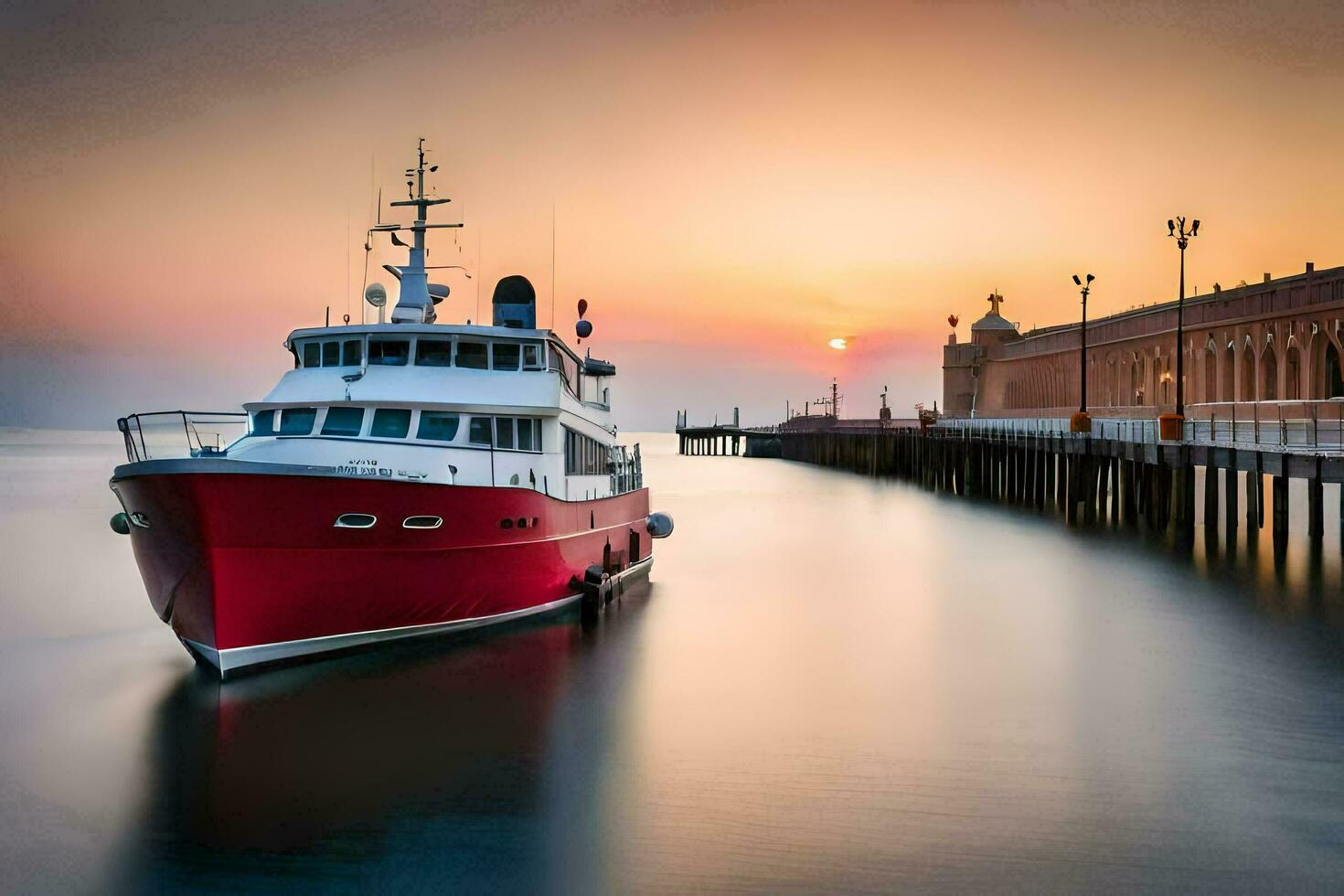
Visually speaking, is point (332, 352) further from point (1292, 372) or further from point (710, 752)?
point (1292, 372)

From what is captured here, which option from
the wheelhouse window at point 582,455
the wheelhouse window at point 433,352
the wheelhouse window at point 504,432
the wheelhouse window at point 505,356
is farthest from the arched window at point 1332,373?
the wheelhouse window at point 433,352

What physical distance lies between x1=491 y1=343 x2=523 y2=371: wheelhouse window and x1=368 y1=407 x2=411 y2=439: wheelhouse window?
2139 mm

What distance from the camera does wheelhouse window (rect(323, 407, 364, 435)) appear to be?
54.8 feet

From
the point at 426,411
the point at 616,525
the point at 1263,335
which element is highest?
the point at 1263,335

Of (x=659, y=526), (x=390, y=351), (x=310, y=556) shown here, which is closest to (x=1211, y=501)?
(x=659, y=526)

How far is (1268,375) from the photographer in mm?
50688

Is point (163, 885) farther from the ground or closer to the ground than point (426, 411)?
closer to the ground

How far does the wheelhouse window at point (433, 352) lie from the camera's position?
18047mm

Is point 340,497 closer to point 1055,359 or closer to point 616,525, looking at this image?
point 616,525

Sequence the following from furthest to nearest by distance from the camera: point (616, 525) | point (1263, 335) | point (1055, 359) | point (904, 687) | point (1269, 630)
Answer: point (1055, 359), point (1263, 335), point (616, 525), point (1269, 630), point (904, 687)

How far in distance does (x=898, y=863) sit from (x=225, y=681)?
→ 9982 mm

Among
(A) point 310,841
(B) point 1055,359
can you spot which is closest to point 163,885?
(A) point 310,841

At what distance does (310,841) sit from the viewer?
10016 millimetres

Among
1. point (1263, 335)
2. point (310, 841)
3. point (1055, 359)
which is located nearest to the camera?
point (310, 841)
